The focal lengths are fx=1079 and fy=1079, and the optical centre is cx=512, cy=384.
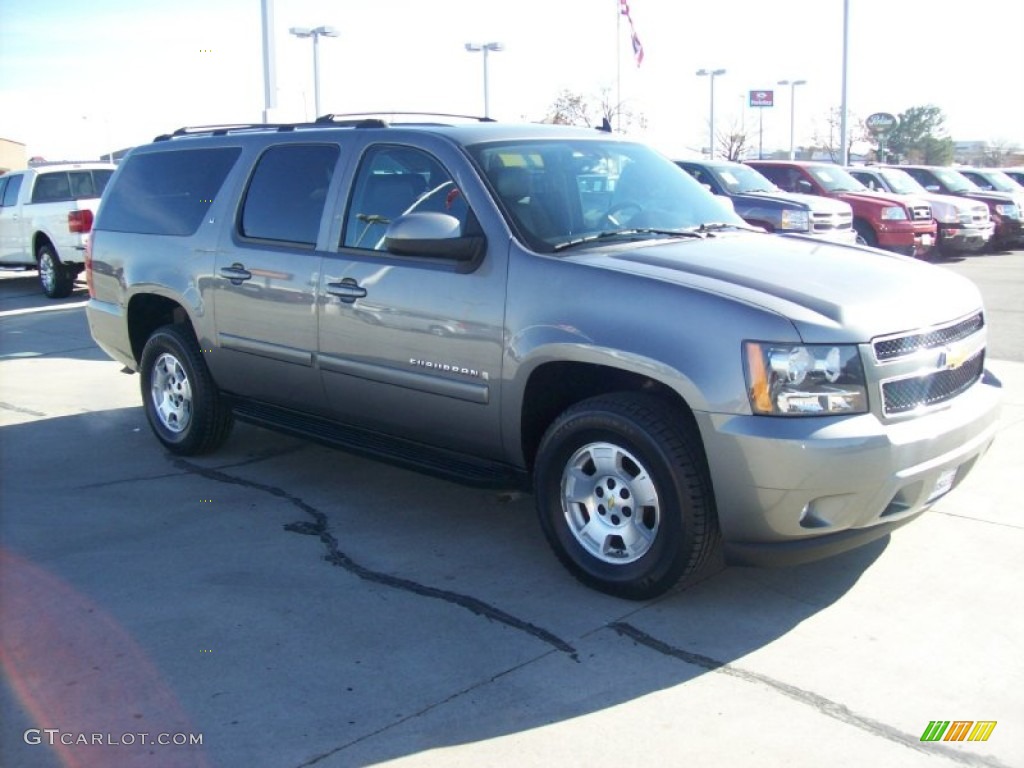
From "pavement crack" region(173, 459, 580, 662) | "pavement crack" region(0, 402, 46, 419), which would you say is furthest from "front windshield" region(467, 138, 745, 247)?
"pavement crack" region(0, 402, 46, 419)

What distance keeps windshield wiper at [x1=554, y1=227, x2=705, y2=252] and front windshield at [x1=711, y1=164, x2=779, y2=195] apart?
10.4 m

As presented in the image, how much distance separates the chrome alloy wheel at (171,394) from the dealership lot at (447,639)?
1.98 ft

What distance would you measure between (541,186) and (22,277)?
18696 millimetres

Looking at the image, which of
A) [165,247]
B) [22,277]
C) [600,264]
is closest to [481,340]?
[600,264]

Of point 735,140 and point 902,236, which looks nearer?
point 902,236

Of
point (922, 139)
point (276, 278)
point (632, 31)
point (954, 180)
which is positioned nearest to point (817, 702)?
point (276, 278)

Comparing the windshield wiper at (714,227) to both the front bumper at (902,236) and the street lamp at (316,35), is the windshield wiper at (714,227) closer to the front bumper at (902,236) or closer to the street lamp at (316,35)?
the front bumper at (902,236)

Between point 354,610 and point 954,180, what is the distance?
2141 cm

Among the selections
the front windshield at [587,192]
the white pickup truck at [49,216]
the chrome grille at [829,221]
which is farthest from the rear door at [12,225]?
the front windshield at [587,192]

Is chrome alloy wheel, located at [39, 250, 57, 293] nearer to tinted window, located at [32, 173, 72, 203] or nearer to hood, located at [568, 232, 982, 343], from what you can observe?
tinted window, located at [32, 173, 72, 203]

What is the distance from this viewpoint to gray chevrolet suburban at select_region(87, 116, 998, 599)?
13.0 ft

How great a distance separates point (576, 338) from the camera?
438 centimetres

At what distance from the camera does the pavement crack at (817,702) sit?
3.30 m

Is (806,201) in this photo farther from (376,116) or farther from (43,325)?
(376,116)
